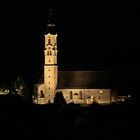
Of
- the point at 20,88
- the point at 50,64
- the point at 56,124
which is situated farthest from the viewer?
the point at 50,64

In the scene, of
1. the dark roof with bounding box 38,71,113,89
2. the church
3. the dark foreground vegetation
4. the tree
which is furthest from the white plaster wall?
the dark foreground vegetation

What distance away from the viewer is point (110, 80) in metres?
123

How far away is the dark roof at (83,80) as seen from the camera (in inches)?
4734

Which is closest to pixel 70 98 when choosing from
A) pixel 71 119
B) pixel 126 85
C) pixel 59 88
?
pixel 59 88

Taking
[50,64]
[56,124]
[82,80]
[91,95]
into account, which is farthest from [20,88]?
[56,124]

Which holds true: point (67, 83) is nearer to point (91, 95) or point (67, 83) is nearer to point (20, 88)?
point (91, 95)

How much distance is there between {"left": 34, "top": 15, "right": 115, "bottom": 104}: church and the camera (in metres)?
117

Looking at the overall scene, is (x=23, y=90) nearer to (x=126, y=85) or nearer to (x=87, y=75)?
(x=87, y=75)

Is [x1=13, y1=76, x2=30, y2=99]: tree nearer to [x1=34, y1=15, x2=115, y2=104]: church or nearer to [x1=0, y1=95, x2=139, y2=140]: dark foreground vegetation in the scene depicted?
[x1=34, y1=15, x2=115, y2=104]: church

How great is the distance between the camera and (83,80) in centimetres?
12094

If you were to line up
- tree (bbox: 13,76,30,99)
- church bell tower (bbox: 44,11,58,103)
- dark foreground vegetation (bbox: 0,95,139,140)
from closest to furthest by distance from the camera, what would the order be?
dark foreground vegetation (bbox: 0,95,139,140) < tree (bbox: 13,76,30,99) < church bell tower (bbox: 44,11,58,103)

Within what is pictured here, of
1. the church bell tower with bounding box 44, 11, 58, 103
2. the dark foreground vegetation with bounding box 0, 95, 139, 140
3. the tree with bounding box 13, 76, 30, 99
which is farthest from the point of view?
the church bell tower with bounding box 44, 11, 58, 103

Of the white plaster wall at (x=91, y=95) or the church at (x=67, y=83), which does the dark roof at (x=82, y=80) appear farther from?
the white plaster wall at (x=91, y=95)

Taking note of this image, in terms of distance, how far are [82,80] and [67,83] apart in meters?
2.73
